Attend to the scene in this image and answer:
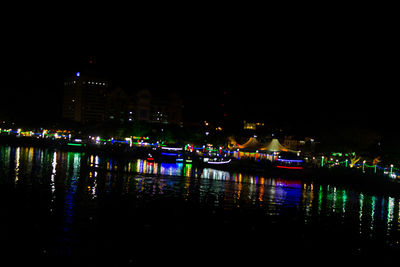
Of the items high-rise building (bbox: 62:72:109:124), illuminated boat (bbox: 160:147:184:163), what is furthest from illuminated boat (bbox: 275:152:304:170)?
high-rise building (bbox: 62:72:109:124)

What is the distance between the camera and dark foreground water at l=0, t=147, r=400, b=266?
37.5ft

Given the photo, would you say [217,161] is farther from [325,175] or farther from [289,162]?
[325,175]

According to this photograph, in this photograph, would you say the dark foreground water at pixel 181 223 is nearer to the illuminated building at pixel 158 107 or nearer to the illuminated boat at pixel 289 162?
the illuminated boat at pixel 289 162

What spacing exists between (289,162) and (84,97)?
86.9m

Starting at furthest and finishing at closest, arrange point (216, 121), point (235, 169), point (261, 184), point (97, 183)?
point (216, 121) → point (235, 169) → point (261, 184) → point (97, 183)

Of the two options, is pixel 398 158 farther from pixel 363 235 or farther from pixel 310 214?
pixel 363 235

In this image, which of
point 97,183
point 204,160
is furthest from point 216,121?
point 97,183

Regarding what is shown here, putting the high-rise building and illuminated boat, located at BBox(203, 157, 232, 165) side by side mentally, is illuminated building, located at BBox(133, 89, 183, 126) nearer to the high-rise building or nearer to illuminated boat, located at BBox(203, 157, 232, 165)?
the high-rise building

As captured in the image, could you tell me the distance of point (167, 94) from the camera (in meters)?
114

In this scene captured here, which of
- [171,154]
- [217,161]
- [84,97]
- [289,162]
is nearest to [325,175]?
[289,162]

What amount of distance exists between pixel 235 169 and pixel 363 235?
21.5 m

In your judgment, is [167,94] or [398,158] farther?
[167,94]

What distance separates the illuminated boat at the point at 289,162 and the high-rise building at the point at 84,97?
81.6 m

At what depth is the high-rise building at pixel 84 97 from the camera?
4510 inches
